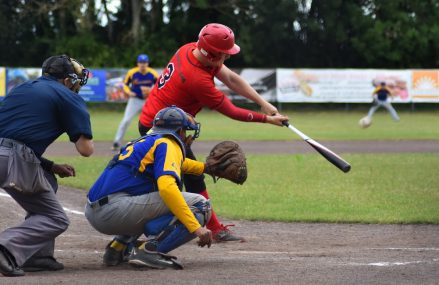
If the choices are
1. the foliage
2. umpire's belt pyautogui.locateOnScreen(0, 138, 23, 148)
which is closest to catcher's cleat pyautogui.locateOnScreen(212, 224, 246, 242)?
umpire's belt pyautogui.locateOnScreen(0, 138, 23, 148)

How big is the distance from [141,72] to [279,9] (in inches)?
1059

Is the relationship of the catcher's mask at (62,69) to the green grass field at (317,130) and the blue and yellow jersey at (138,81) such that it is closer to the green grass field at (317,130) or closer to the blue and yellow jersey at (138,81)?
the blue and yellow jersey at (138,81)

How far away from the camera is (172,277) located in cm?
656

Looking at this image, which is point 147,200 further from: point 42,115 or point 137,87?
point 137,87

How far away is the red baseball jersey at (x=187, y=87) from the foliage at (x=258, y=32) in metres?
36.1

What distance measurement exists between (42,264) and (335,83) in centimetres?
3423

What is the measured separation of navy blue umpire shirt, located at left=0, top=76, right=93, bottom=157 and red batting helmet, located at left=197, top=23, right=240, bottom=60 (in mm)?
1877

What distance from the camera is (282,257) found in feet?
25.3

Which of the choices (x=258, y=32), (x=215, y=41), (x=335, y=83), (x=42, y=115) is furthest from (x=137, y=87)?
(x=258, y=32)

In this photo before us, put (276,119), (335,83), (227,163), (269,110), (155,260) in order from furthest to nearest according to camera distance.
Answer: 1. (335,83)
2. (269,110)
3. (276,119)
4. (227,163)
5. (155,260)

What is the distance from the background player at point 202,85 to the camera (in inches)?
327

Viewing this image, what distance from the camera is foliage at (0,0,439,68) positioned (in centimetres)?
4497

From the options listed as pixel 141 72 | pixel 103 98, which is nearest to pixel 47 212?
pixel 141 72

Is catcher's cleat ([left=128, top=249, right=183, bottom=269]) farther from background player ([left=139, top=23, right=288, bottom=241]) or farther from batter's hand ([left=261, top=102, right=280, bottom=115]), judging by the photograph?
batter's hand ([left=261, top=102, right=280, bottom=115])
